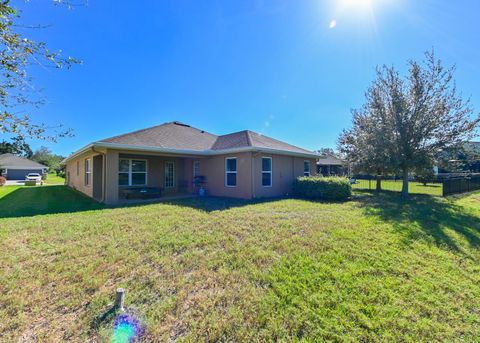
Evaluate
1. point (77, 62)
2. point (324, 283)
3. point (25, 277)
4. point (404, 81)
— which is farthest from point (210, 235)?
point (404, 81)

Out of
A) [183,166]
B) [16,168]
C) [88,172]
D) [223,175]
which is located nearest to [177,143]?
[183,166]

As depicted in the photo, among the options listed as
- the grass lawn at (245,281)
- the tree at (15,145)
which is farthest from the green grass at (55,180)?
the tree at (15,145)

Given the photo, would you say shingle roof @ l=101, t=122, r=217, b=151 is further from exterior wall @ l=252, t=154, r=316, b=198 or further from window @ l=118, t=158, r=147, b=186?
exterior wall @ l=252, t=154, r=316, b=198

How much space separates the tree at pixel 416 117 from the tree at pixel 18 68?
43.6ft

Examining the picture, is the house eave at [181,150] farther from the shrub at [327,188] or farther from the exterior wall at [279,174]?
the shrub at [327,188]

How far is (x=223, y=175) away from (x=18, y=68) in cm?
967

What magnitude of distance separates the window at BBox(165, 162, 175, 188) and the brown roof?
1.88m

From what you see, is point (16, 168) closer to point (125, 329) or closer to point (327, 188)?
point (327, 188)

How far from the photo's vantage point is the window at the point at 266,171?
463 inches

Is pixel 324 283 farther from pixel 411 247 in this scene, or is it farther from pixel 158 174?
pixel 158 174

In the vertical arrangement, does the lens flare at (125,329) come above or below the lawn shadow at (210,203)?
below

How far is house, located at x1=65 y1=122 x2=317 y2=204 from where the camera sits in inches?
398

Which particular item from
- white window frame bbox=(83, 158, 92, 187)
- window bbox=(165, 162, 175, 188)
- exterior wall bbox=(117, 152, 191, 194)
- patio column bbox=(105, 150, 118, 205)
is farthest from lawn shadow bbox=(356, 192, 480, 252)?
white window frame bbox=(83, 158, 92, 187)

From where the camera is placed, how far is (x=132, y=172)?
12.1m
